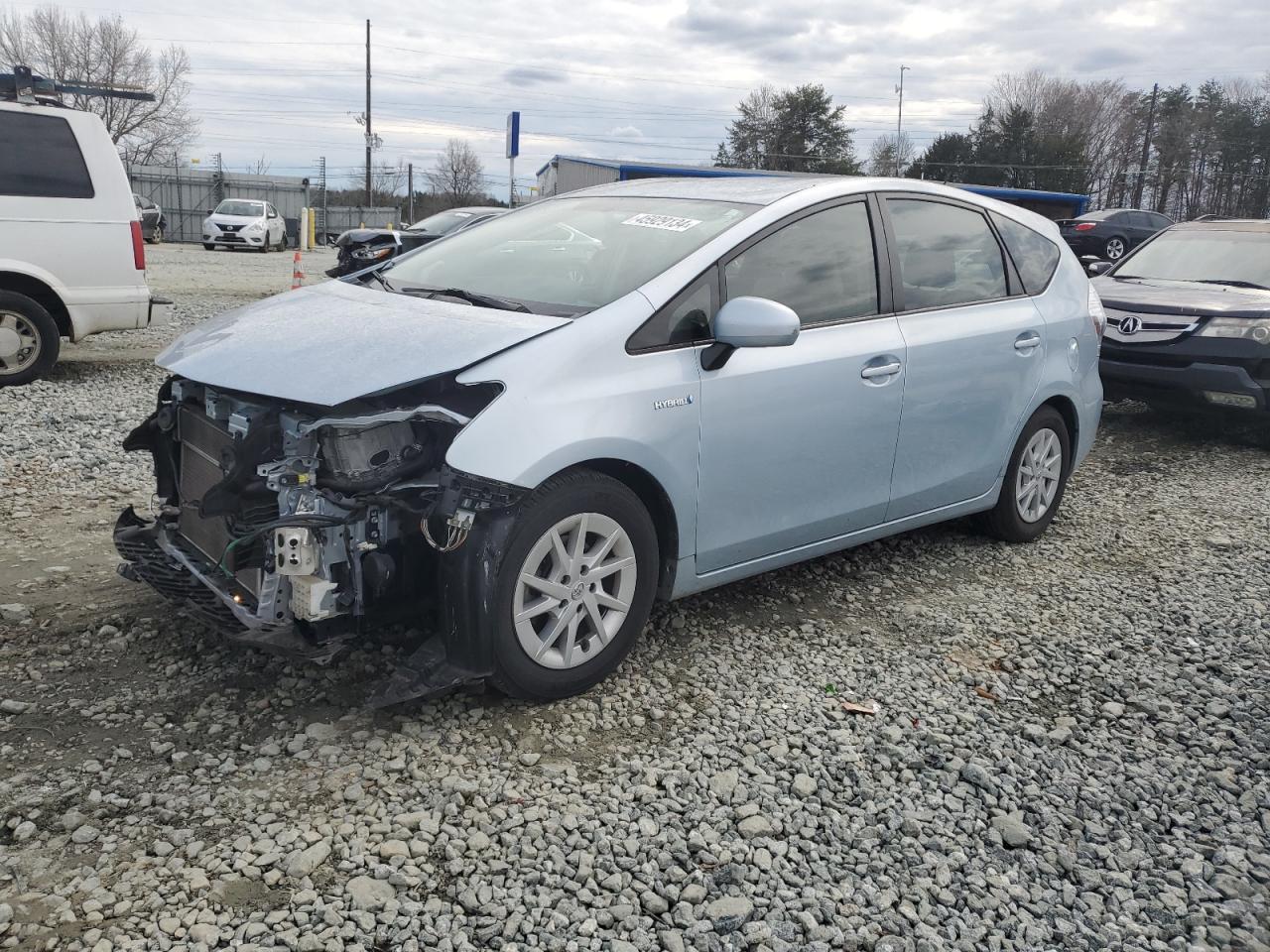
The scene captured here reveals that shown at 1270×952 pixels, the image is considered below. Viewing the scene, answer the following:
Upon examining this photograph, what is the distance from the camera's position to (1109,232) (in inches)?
1054

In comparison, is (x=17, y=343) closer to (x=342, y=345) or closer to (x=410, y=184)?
(x=342, y=345)

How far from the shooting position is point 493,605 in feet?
10.2

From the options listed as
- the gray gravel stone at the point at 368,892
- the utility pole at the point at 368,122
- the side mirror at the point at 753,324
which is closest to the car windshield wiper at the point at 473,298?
the side mirror at the point at 753,324

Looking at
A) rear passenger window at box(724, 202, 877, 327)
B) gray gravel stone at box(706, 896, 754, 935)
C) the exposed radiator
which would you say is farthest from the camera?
rear passenger window at box(724, 202, 877, 327)

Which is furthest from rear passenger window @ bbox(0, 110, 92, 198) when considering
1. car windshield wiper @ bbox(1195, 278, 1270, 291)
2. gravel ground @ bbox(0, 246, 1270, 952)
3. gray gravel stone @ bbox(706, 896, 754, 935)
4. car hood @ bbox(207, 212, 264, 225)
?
car hood @ bbox(207, 212, 264, 225)

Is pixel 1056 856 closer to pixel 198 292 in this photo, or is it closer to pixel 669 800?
pixel 669 800

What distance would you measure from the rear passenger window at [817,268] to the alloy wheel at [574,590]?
3.43ft

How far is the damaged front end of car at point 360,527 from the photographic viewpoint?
3.07 metres

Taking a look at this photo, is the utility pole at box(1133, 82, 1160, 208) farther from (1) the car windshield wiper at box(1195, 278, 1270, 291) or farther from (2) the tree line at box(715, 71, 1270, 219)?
(1) the car windshield wiper at box(1195, 278, 1270, 291)

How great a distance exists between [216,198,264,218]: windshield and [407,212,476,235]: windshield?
1546cm

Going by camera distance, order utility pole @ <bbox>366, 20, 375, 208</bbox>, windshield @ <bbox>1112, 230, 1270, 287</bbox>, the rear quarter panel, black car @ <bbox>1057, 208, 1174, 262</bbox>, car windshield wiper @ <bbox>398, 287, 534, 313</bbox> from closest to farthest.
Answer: car windshield wiper @ <bbox>398, 287, 534, 313</bbox> → the rear quarter panel → windshield @ <bbox>1112, 230, 1270, 287</bbox> → black car @ <bbox>1057, 208, 1174, 262</bbox> → utility pole @ <bbox>366, 20, 375, 208</bbox>

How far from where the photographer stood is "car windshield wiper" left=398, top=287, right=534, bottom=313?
11.9 ft

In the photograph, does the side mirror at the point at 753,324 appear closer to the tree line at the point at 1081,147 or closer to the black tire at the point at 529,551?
the black tire at the point at 529,551

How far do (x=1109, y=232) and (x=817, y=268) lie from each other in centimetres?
2596
